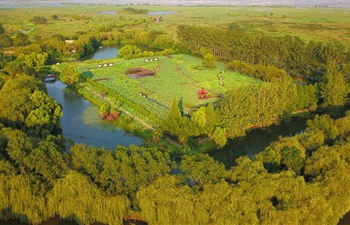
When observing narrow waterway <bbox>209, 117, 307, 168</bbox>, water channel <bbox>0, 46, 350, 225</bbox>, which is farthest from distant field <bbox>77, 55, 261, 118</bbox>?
narrow waterway <bbox>209, 117, 307, 168</bbox>

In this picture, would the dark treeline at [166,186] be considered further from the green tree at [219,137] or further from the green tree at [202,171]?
the green tree at [219,137]

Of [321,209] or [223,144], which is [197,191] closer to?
[321,209]

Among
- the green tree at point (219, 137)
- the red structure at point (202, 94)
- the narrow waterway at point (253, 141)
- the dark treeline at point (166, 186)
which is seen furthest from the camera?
the red structure at point (202, 94)

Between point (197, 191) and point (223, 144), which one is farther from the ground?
point (197, 191)

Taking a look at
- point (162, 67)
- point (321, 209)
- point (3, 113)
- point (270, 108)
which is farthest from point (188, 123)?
point (162, 67)

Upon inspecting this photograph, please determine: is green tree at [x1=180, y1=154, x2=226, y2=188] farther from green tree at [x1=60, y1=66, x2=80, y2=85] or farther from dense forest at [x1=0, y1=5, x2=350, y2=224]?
green tree at [x1=60, y1=66, x2=80, y2=85]

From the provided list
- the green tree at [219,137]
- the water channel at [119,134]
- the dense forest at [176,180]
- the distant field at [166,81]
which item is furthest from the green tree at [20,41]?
the green tree at [219,137]
